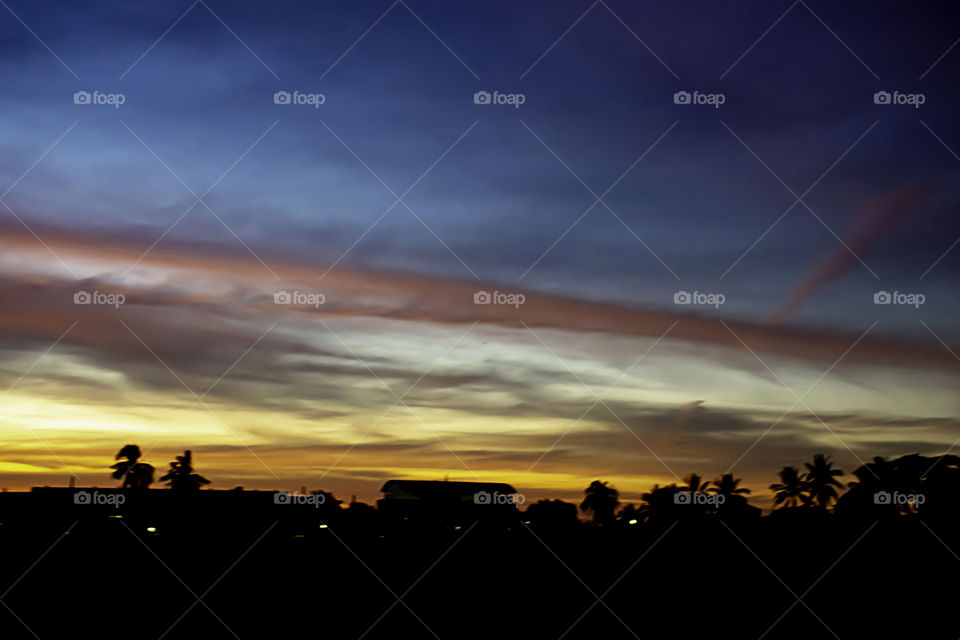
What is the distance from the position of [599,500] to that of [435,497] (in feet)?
225

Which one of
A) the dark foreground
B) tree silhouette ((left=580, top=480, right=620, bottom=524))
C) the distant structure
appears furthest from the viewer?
tree silhouette ((left=580, top=480, right=620, bottom=524))

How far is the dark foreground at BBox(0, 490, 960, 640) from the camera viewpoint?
25.1 m

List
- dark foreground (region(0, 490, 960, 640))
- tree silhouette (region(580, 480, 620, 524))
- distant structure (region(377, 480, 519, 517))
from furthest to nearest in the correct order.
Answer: tree silhouette (region(580, 480, 620, 524)), distant structure (region(377, 480, 519, 517)), dark foreground (region(0, 490, 960, 640))

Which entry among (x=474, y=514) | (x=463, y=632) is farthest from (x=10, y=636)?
(x=474, y=514)

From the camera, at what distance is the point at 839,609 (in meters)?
28.5

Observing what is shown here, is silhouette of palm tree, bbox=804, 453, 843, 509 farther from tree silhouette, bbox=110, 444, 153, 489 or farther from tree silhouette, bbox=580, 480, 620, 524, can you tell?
tree silhouette, bbox=110, 444, 153, 489

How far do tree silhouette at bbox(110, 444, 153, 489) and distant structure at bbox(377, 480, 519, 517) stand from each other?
925 inches

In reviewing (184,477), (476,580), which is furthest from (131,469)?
(476,580)

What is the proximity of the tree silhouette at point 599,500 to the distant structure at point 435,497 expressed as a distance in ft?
194

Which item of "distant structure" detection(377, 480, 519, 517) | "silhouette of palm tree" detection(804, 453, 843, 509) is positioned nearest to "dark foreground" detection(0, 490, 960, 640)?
"distant structure" detection(377, 480, 519, 517)

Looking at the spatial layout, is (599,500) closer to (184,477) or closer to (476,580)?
(184,477)

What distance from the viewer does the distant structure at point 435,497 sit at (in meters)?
67.0

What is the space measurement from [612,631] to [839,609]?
28.5 feet

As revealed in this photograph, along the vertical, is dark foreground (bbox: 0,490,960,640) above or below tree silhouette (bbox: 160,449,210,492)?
below
